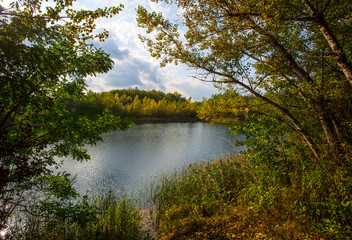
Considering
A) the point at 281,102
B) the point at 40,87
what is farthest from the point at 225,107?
the point at 40,87

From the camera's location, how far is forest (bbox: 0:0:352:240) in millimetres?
2189

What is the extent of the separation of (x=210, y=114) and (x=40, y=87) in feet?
10.9

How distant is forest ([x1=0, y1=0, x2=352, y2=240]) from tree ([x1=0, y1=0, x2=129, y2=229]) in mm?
16

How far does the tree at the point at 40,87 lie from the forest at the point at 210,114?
0.02 metres

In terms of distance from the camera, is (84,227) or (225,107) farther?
(225,107)

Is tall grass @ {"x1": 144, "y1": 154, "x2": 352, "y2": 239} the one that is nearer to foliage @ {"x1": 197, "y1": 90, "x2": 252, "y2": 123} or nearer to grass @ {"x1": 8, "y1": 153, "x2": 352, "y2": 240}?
grass @ {"x1": 8, "y1": 153, "x2": 352, "y2": 240}

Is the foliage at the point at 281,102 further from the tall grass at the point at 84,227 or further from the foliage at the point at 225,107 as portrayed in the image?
the tall grass at the point at 84,227

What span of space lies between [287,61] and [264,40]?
31.8 inches

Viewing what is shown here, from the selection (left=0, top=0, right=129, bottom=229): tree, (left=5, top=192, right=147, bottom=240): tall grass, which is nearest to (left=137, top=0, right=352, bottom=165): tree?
(left=0, top=0, right=129, bottom=229): tree

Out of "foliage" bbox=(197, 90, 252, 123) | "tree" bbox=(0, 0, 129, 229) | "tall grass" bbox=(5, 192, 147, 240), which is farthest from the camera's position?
"foliage" bbox=(197, 90, 252, 123)

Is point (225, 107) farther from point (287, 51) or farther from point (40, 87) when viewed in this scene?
point (40, 87)

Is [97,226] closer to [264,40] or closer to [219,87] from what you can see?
[219,87]

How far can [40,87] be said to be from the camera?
253 cm

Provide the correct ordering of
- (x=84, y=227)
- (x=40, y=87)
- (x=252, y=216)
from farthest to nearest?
(x=84, y=227) < (x=252, y=216) < (x=40, y=87)
